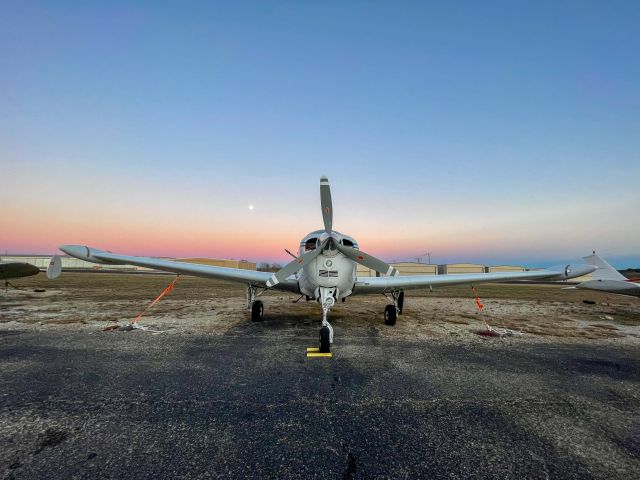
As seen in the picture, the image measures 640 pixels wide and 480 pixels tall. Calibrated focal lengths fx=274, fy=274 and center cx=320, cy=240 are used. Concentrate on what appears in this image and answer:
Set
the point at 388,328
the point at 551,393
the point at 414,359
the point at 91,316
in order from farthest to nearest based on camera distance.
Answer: the point at 91,316, the point at 388,328, the point at 414,359, the point at 551,393

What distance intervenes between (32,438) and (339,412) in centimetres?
360

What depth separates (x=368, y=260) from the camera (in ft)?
23.4

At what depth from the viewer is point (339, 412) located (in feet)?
12.4

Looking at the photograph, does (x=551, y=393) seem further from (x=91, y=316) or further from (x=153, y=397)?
(x=91, y=316)

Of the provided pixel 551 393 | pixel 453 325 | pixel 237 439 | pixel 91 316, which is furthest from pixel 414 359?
pixel 91 316

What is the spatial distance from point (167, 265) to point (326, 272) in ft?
16.4

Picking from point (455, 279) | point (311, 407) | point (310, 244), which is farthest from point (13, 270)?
point (455, 279)

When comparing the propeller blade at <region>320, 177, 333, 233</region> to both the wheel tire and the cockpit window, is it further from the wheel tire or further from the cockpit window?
the wheel tire

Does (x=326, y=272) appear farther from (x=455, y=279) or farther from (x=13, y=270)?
(x=13, y=270)

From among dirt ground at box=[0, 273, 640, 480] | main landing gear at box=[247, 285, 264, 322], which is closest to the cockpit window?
dirt ground at box=[0, 273, 640, 480]

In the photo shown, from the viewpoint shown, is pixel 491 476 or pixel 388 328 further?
pixel 388 328

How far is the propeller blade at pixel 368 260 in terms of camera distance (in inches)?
277

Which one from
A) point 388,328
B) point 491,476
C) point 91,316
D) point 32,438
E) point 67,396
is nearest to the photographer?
point 491,476

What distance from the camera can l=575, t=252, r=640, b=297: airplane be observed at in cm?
1359
